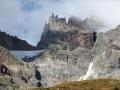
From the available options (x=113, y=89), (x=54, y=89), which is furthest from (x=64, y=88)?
(x=113, y=89)

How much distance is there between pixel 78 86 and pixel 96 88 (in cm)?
983

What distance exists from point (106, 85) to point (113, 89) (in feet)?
45.1

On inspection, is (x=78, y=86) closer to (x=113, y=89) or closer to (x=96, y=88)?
(x=96, y=88)

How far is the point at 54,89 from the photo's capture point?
131375 millimetres

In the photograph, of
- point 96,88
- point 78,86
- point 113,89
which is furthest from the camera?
point 78,86

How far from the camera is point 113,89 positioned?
12225cm

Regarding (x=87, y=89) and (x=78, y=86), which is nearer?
(x=87, y=89)

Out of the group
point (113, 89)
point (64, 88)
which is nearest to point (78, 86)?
point (64, 88)

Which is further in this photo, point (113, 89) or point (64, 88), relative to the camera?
point (64, 88)

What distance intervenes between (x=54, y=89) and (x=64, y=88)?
2.83 metres

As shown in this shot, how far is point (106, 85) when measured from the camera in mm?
136000

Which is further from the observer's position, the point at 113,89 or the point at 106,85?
the point at 106,85

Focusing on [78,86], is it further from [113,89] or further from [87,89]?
[113,89]

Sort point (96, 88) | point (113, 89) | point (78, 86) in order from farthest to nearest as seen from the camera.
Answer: point (78, 86)
point (96, 88)
point (113, 89)
